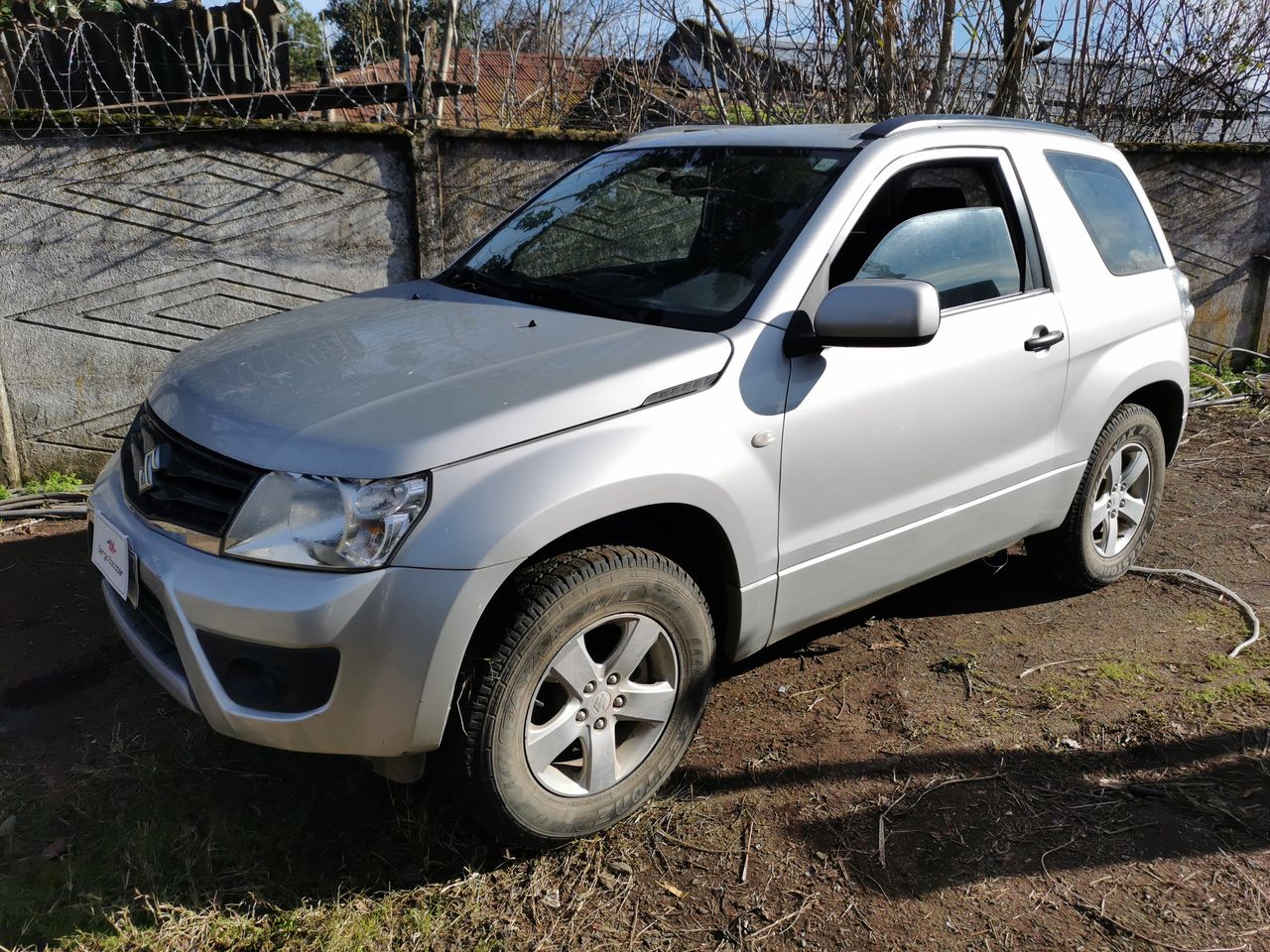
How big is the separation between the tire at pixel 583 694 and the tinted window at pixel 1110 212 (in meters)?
2.28

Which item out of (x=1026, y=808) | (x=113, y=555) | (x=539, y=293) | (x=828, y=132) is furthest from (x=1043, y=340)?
(x=113, y=555)

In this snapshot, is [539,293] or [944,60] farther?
[944,60]

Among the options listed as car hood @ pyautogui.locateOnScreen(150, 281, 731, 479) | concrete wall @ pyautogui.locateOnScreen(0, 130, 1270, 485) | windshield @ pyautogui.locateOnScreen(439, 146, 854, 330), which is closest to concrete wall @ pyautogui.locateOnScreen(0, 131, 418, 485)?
concrete wall @ pyautogui.locateOnScreen(0, 130, 1270, 485)

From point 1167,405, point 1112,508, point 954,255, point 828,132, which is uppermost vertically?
point 828,132

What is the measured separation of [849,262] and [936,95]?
4740 millimetres

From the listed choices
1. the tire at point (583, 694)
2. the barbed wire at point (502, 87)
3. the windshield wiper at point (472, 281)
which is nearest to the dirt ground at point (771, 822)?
the tire at point (583, 694)

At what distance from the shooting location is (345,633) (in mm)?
2281

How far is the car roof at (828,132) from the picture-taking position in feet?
11.0

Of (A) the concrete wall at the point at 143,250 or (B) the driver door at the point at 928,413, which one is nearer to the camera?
(B) the driver door at the point at 928,413

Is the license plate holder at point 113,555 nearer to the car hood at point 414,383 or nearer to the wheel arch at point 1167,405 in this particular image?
the car hood at point 414,383

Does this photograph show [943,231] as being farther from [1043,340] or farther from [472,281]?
[472,281]

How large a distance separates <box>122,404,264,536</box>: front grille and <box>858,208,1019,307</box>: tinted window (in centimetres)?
188

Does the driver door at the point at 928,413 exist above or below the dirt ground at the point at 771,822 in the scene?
above

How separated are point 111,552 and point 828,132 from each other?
98.4 inches
